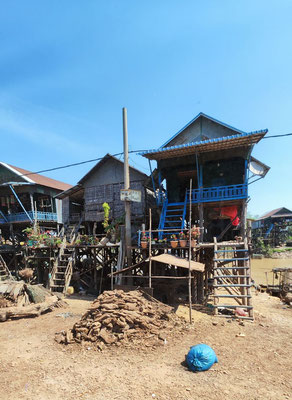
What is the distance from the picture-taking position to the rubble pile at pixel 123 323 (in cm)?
677

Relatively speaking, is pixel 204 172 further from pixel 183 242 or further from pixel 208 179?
pixel 183 242

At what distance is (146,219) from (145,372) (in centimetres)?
1178

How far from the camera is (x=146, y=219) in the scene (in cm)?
1684

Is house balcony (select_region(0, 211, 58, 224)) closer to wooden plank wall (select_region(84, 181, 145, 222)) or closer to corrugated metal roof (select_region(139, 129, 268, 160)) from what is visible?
wooden plank wall (select_region(84, 181, 145, 222))

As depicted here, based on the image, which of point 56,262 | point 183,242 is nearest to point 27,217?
point 56,262

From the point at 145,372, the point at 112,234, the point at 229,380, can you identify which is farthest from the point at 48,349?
the point at 112,234

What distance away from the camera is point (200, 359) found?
5293 millimetres

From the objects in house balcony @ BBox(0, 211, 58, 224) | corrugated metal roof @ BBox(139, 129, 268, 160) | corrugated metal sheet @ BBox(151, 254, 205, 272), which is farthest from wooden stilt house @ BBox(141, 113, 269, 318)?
house balcony @ BBox(0, 211, 58, 224)

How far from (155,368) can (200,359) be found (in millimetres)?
1075

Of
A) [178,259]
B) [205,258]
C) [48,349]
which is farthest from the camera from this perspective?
[205,258]

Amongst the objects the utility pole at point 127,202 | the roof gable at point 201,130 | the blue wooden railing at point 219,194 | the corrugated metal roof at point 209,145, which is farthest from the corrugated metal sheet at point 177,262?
the roof gable at point 201,130

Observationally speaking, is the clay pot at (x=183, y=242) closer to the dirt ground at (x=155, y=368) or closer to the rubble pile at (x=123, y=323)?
the rubble pile at (x=123, y=323)

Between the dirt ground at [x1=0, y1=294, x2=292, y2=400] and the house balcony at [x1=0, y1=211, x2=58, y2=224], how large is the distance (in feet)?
52.4

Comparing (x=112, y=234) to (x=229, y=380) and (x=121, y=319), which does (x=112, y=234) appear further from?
(x=229, y=380)
